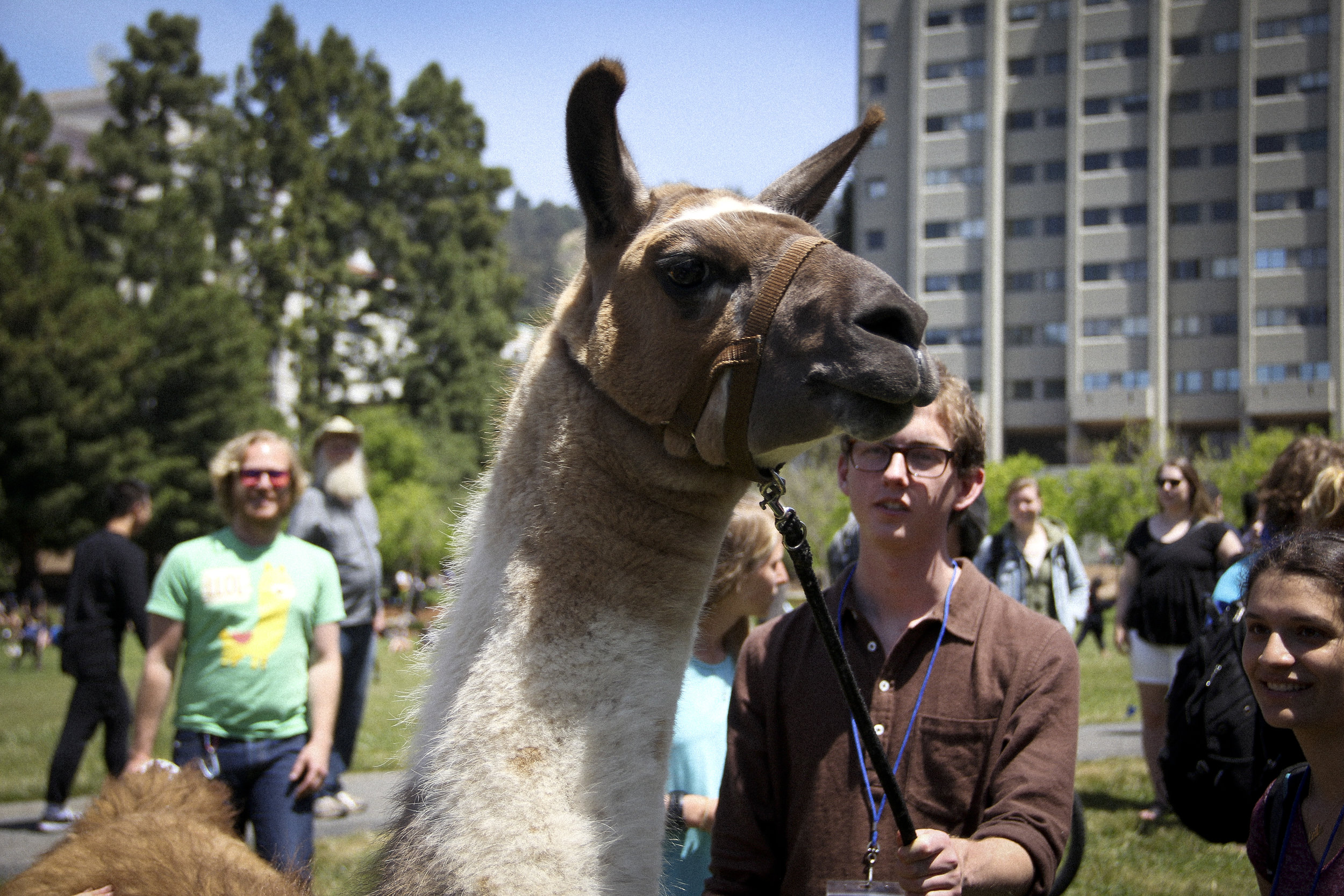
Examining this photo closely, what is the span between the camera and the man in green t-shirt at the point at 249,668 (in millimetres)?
3783

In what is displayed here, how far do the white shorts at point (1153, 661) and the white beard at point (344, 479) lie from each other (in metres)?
4.74

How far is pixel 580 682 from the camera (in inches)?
72.2

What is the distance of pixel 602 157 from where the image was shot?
79.3 inches

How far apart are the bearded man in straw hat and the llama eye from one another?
4488 millimetres

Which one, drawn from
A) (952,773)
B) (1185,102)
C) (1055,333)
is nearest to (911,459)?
(952,773)

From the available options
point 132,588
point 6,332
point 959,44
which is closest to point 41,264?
point 6,332

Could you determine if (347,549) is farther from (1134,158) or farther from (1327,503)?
(1134,158)

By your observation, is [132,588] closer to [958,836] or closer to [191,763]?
[191,763]

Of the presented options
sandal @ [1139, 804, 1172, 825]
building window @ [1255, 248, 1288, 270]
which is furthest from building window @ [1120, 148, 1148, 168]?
sandal @ [1139, 804, 1172, 825]

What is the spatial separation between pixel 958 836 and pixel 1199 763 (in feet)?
4.00

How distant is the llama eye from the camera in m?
1.90

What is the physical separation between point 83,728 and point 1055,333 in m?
62.6

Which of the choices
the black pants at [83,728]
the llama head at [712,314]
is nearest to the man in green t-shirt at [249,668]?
the llama head at [712,314]

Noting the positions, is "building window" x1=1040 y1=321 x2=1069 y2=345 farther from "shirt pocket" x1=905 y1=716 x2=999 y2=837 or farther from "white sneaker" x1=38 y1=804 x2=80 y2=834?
"shirt pocket" x1=905 y1=716 x2=999 y2=837
